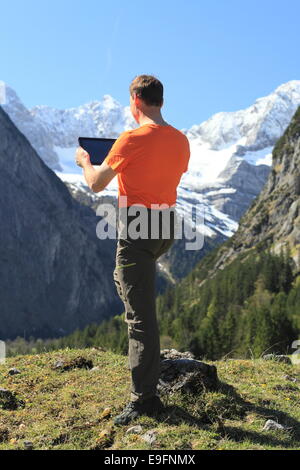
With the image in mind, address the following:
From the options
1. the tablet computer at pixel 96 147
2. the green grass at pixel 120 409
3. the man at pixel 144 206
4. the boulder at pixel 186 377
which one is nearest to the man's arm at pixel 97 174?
the man at pixel 144 206

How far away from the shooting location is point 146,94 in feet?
25.9

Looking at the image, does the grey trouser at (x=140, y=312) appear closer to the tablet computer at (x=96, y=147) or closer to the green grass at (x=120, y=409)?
the green grass at (x=120, y=409)

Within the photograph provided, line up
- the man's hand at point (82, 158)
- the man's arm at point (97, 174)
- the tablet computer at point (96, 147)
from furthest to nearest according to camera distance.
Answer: the tablet computer at point (96, 147) → the man's hand at point (82, 158) → the man's arm at point (97, 174)

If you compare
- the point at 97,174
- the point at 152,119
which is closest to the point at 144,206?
the point at 97,174

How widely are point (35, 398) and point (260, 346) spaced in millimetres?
78256

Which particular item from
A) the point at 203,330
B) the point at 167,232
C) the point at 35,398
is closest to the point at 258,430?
the point at 167,232

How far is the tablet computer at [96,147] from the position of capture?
27.8 ft

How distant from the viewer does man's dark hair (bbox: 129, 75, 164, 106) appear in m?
7.89

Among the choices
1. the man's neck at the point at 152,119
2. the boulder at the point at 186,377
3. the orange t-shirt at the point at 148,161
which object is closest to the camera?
the orange t-shirt at the point at 148,161

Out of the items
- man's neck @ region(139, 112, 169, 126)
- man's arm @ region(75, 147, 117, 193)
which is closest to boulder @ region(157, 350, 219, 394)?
man's arm @ region(75, 147, 117, 193)

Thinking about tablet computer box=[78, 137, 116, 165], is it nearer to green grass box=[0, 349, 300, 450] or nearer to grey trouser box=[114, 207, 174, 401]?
grey trouser box=[114, 207, 174, 401]

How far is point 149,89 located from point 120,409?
4.86 metres

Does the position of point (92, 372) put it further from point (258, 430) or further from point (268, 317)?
point (268, 317)

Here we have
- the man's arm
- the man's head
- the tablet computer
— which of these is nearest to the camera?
the man's arm
